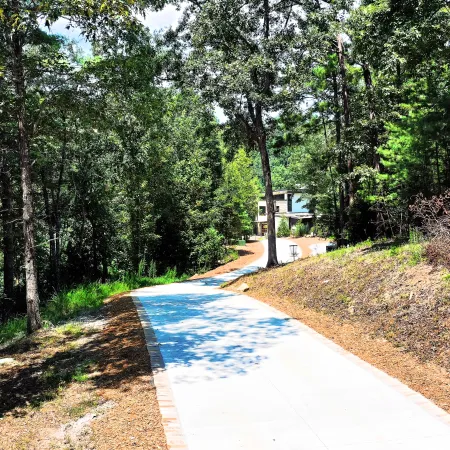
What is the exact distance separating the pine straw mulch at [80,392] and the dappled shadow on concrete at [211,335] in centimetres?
48

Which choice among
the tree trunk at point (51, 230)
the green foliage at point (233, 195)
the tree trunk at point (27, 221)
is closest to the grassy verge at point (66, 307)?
the tree trunk at point (27, 221)

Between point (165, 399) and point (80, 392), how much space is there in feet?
3.94

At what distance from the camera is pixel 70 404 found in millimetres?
4906

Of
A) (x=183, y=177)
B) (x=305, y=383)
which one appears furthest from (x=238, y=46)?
(x=305, y=383)

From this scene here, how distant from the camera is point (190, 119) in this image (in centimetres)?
2481

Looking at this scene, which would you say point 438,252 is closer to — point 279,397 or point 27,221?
point 279,397

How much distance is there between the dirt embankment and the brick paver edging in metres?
2.64

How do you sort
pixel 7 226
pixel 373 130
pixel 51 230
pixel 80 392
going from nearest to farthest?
pixel 80 392, pixel 373 130, pixel 7 226, pixel 51 230

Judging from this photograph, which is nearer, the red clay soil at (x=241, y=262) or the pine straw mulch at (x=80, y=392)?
the pine straw mulch at (x=80, y=392)

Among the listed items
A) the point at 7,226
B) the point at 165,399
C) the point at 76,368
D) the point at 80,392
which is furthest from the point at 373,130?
the point at 7,226

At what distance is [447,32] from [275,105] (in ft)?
22.4

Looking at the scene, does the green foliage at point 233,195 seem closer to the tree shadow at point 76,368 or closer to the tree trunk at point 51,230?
the tree trunk at point 51,230

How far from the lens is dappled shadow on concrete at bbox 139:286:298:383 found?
5777 mm

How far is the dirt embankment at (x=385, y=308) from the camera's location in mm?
5477
